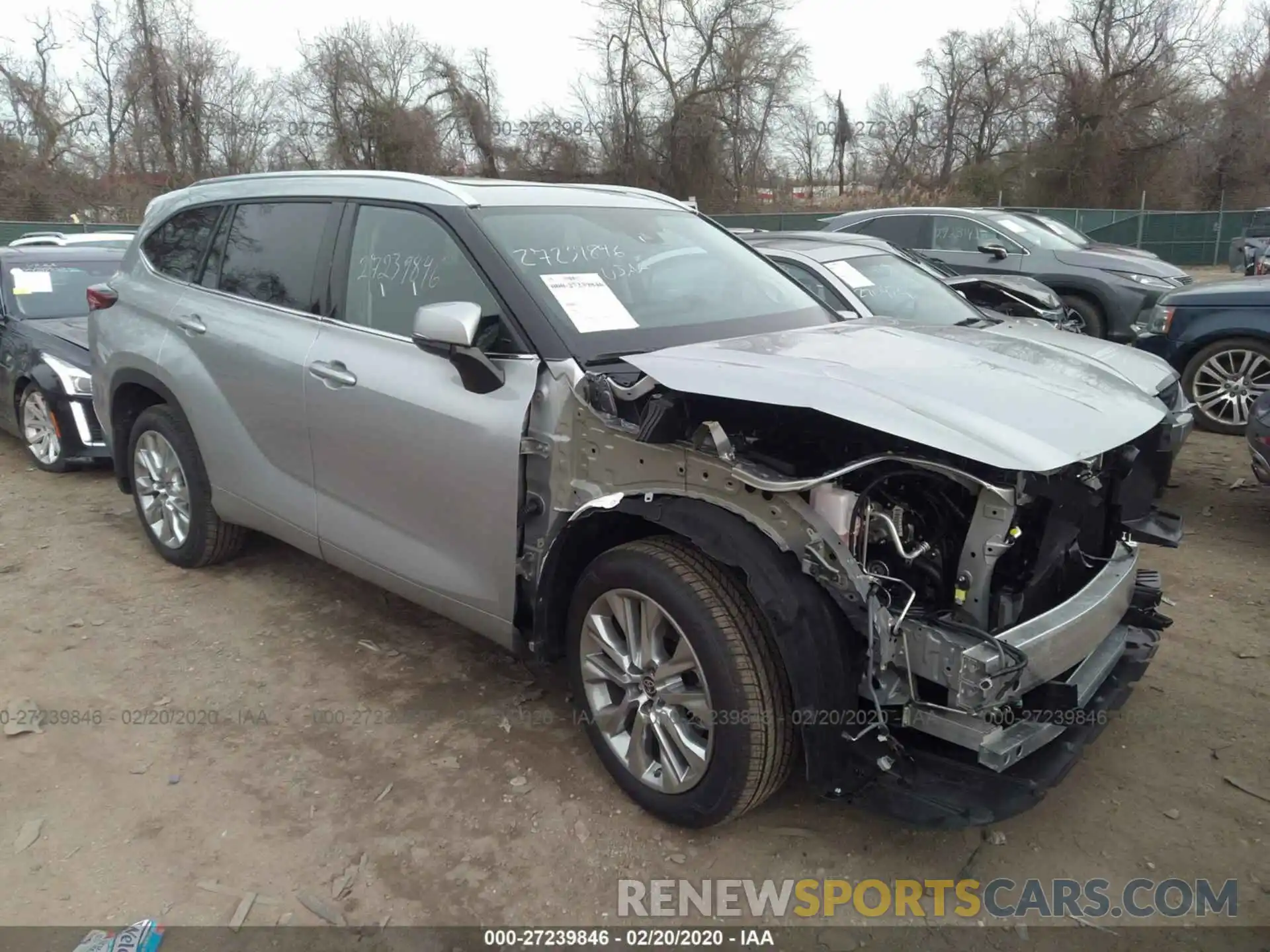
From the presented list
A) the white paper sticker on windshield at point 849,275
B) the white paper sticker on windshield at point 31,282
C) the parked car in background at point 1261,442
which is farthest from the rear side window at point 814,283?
the white paper sticker on windshield at point 31,282

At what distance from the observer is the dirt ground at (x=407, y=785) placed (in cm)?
263

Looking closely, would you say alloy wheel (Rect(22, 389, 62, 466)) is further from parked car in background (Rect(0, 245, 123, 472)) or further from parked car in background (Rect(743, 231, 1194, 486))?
parked car in background (Rect(743, 231, 1194, 486))

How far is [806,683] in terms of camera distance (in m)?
2.34

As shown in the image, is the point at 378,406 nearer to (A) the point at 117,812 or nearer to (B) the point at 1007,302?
(A) the point at 117,812

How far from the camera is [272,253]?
3.93 meters

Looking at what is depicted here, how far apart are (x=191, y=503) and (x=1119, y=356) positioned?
448 cm

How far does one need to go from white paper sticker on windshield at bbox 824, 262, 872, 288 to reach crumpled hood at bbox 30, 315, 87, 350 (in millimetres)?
5336

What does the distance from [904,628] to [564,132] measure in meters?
35.8

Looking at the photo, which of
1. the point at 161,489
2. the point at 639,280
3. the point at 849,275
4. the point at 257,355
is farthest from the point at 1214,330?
the point at 161,489

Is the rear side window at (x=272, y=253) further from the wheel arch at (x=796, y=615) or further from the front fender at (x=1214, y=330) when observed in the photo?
the front fender at (x=1214, y=330)

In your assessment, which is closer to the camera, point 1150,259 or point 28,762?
point 28,762

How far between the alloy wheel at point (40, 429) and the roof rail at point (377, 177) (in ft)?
9.67

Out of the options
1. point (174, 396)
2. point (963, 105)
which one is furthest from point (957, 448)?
point (963, 105)

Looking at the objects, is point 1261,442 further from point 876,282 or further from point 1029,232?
point 1029,232
